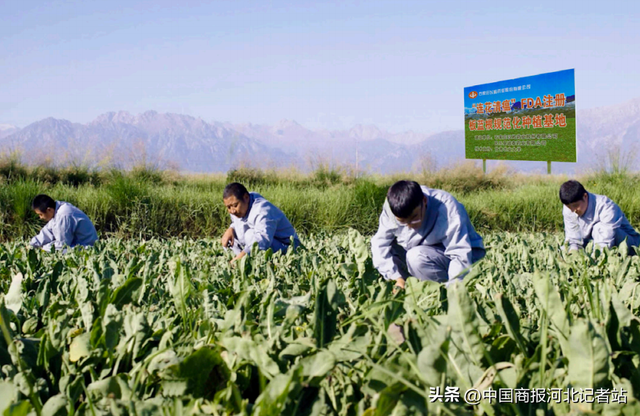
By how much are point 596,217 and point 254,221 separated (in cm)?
391

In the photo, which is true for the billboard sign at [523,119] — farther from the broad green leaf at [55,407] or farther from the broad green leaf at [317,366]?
the broad green leaf at [55,407]

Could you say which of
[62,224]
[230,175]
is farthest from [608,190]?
[62,224]

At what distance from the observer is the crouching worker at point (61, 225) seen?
265 inches

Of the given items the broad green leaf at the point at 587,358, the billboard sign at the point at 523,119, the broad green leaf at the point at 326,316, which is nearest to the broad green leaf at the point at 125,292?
the broad green leaf at the point at 326,316

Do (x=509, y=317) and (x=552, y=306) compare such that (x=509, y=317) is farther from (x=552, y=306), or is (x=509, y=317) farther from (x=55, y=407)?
(x=55, y=407)

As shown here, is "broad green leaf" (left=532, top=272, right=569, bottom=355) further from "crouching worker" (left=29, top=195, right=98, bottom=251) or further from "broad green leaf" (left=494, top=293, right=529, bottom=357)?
"crouching worker" (left=29, top=195, right=98, bottom=251)

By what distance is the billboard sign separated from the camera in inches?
496

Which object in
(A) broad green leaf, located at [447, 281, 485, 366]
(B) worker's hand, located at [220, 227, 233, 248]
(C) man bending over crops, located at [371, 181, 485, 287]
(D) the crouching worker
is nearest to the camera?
(A) broad green leaf, located at [447, 281, 485, 366]

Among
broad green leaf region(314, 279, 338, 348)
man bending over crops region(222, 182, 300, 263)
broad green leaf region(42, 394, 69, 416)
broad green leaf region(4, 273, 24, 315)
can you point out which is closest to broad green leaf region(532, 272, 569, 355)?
broad green leaf region(314, 279, 338, 348)

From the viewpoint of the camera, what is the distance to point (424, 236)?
4.27 meters

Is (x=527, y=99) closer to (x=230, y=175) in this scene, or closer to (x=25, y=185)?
(x=230, y=175)

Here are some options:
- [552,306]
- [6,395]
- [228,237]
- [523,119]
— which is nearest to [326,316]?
[552,306]

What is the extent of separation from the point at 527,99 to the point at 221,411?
14.0m

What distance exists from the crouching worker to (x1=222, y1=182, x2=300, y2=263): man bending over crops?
203 centimetres
